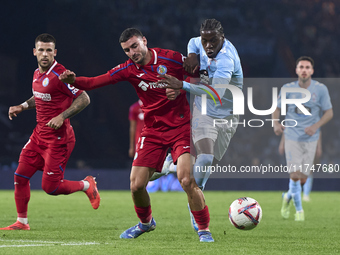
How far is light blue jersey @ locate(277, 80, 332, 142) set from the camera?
28.6ft

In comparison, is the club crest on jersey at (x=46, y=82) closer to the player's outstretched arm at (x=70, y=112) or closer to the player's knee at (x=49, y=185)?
the player's outstretched arm at (x=70, y=112)

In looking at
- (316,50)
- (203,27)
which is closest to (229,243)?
(203,27)

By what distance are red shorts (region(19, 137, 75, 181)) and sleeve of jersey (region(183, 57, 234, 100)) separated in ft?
A: 6.56

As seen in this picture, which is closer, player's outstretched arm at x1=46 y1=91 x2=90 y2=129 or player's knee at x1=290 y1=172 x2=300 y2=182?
player's outstretched arm at x1=46 y1=91 x2=90 y2=129

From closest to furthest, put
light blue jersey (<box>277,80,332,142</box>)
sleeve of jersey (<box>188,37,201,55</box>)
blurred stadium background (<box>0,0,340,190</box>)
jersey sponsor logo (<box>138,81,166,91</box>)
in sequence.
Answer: jersey sponsor logo (<box>138,81,166,91</box>) → sleeve of jersey (<box>188,37,201,55</box>) → light blue jersey (<box>277,80,332,142</box>) → blurred stadium background (<box>0,0,340,190</box>)

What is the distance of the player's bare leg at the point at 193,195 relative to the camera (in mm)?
5096

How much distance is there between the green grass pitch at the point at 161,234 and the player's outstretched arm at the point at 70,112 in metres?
1.10

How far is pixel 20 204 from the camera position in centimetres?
631

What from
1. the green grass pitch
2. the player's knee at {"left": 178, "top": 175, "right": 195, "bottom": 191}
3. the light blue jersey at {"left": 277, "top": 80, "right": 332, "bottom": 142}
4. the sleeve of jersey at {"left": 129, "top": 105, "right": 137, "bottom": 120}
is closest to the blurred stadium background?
the sleeve of jersey at {"left": 129, "top": 105, "right": 137, "bottom": 120}

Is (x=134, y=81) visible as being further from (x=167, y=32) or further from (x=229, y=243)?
(x=167, y=32)

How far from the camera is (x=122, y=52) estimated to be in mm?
19281

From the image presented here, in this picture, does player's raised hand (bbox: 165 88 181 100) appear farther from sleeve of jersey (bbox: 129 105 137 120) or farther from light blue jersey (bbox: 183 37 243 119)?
sleeve of jersey (bbox: 129 105 137 120)

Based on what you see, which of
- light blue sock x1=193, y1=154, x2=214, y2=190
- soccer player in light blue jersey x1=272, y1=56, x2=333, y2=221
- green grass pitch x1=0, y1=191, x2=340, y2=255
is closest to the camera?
green grass pitch x1=0, y1=191, x2=340, y2=255

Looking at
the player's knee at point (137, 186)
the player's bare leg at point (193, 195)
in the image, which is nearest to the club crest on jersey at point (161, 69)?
the player's bare leg at point (193, 195)
